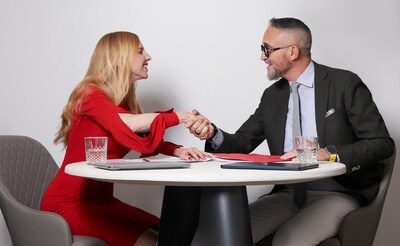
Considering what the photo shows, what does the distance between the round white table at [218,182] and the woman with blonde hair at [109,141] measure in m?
0.32

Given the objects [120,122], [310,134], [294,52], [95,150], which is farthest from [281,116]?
[95,150]

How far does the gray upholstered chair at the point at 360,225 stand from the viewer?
249 centimetres

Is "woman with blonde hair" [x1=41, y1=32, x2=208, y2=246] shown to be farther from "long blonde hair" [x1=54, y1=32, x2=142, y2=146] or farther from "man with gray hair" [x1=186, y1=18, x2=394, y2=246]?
"man with gray hair" [x1=186, y1=18, x2=394, y2=246]

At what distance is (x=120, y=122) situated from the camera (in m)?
2.44

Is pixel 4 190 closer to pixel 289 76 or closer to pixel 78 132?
pixel 78 132

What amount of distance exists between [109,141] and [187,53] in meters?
1.38

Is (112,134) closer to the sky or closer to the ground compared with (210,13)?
closer to the ground

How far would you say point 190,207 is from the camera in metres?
2.39

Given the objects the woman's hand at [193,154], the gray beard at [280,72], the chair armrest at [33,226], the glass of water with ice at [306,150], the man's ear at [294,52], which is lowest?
the chair armrest at [33,226]

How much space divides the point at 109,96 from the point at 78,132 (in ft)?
0.75

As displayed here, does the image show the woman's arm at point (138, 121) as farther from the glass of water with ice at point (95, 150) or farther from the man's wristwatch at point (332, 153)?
the man's wristwatch at point (332, 153)

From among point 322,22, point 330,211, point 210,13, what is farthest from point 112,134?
point 322,22

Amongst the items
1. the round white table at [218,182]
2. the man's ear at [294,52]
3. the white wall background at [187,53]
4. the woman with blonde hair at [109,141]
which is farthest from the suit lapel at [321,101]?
the white wall background at [187,53]

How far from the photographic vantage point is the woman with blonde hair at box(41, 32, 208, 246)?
2449 mm
